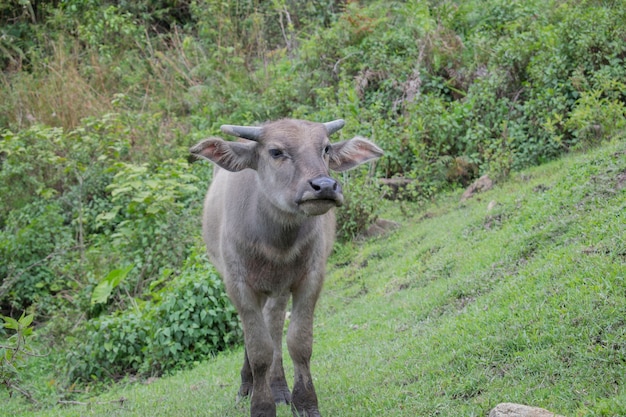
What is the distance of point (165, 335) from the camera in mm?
7766

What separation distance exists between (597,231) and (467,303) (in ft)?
3.73

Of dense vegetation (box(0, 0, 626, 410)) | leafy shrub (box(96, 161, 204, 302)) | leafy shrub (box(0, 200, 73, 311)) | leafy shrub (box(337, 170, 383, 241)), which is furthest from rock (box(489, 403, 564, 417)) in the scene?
leafy shrub (box(0, 200, 73, 311))

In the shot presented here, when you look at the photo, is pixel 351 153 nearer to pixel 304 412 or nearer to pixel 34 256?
pixel 304 412

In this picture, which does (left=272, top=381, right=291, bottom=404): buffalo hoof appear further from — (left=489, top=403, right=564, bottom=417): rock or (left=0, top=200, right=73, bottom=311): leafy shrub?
(left=0, top=200, right=73, bottom=311): leafy shrub

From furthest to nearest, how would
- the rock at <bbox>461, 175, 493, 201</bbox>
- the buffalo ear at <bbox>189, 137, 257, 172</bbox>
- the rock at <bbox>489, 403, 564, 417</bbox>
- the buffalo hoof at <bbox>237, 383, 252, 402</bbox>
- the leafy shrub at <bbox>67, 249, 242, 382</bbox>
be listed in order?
the rock at <bbox>461, 175, 493, 201</bbox>, the leafy shrub at <bbox>67, 249, 242, 382</bbox>, the buffalo hoof at <bbox>237, 383, 252, 402</bbox>, the buffalo ear at <bbox>189, 137, 257, 172</bbox>, the rock at <bbox>489, 403, 564, 417</bbox>

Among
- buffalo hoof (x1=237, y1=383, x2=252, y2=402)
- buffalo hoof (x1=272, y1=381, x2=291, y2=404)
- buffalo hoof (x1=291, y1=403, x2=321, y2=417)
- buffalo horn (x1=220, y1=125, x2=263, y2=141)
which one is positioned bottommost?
buffalo hoof (x1=237, y1=383, x2=252, y2=402)

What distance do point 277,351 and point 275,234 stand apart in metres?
1.07

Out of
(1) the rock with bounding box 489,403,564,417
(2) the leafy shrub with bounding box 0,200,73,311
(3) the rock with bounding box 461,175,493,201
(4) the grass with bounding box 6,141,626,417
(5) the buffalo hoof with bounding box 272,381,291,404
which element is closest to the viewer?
(1) the rock with bounding box 489,403,564,417

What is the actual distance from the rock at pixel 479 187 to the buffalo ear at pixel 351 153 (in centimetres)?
447

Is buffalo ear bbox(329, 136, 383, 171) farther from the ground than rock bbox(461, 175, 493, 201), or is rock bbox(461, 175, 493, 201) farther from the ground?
buffalo ear bbox(329, 136, 383, 171)

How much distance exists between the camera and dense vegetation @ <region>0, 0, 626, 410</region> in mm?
8508

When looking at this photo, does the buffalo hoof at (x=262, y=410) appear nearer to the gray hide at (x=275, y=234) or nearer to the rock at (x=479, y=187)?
the gray hide at (x=275, y=234)

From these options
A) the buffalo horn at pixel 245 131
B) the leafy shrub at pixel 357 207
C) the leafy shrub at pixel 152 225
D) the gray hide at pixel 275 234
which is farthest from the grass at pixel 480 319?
the leafy shrub at pixel 152 225

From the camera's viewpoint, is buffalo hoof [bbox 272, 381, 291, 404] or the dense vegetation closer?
buffalo hoof [bbox 272, 381, 291, 404]
